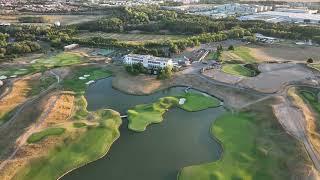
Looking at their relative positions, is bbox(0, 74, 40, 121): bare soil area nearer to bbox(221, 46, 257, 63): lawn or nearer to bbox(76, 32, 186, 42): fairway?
bbox(76, 32, 186, 42): fairway

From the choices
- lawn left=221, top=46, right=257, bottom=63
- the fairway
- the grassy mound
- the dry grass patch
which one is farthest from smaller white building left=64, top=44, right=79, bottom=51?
the grassy mound

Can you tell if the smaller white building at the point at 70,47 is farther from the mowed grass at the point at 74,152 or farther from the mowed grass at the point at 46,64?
the mowed grass at the point at 74,152

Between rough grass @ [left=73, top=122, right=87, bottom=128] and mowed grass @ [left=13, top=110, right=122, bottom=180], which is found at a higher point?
rough grass @ [left=73, top=122, right=87, bottom=128]

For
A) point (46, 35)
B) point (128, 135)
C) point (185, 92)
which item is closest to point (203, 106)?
point (185, 92)

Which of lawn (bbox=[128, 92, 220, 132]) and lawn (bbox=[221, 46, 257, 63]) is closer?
lawn (bbox=[128, 92, 220, 132])

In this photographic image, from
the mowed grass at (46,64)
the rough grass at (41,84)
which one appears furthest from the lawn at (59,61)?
the rough grass at (41,84)

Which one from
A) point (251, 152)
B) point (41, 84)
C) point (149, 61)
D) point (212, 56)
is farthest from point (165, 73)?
point (251, 152)
